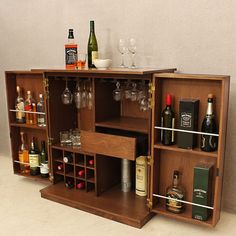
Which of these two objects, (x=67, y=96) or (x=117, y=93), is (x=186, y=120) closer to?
(x=117, y=93)

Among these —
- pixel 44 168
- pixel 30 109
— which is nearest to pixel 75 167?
pixel 44 168

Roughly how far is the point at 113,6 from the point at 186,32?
54 centimetres

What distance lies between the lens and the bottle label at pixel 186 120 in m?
1.46

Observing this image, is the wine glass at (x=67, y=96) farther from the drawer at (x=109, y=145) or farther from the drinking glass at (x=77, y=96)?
the drawer at (x=109, y=145)

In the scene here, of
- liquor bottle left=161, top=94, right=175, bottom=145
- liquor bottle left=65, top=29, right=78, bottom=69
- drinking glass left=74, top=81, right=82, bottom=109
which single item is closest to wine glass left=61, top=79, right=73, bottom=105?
drinking glass left=74, top=81, right=82, bottom=109

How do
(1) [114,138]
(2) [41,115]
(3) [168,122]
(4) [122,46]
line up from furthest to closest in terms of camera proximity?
(2) [41,115] < (4) [122,46] < (1) [114,138] < (3) [168,122]

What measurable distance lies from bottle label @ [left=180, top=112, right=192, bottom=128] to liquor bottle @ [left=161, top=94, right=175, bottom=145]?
0.06 m

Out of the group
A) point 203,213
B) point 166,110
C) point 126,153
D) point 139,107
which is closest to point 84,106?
point 139,107

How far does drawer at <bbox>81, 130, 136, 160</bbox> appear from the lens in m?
1.63

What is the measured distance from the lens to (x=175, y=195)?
1.60m

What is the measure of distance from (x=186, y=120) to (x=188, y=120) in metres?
0.01

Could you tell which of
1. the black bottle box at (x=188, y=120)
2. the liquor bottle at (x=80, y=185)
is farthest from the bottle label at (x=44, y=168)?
the black bottle box at (x=188, y=120)

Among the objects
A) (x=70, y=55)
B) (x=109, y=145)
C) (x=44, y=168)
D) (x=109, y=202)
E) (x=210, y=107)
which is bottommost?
(x=109, y=202)

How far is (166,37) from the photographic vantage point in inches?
70.7
